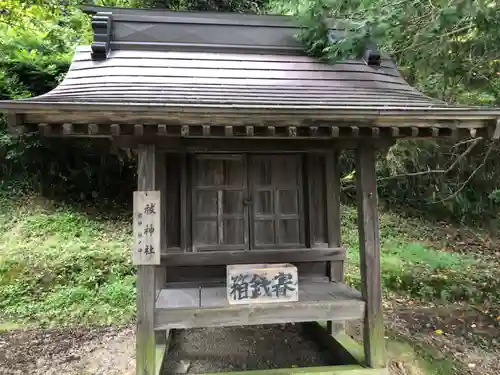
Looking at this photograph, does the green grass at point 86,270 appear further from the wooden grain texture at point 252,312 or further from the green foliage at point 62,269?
the wooden grain texture at point 252,312

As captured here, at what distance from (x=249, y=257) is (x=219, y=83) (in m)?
2.07

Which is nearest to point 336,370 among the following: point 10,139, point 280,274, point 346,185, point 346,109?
point 280,274

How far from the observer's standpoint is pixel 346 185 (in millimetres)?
11234

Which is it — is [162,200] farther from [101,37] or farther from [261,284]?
[101,37]

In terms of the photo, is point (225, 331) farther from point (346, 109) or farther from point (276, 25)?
point (276, 25)

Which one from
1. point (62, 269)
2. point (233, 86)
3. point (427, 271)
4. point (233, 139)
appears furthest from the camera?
point (427, 271)

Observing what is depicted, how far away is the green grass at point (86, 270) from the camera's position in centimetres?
620

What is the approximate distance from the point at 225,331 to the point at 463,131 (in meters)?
4.22

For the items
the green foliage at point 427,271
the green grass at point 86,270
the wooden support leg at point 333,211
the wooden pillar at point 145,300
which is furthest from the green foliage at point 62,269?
the green foliage at point 427,271

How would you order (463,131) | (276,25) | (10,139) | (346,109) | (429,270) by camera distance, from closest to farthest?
(346,109) → (463,131) → (276,25) → (429,270) → (10,139)

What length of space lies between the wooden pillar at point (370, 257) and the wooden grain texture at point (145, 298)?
2096 millimetres

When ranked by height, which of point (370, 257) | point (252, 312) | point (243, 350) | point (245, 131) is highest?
point (245, 131)

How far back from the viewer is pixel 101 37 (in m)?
4.66

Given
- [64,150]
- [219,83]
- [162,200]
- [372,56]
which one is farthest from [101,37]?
[64,150]
